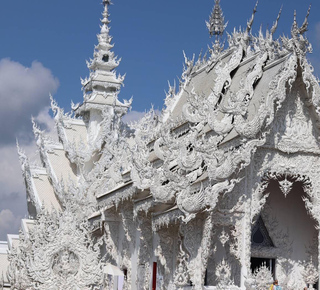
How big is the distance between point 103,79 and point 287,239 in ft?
48.1

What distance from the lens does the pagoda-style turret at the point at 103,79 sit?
30352 millimetres

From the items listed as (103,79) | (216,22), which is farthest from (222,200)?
(103,79)

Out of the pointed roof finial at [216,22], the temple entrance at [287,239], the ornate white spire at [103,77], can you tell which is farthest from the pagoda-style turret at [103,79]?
the temple entrance at [287,239]

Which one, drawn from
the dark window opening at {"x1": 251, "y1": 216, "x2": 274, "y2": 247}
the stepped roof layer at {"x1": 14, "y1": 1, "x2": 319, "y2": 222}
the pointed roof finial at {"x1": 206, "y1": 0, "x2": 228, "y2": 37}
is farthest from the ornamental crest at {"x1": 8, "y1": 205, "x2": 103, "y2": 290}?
the pointed roof finial at {"x1": 206, "y1": 0, "x2": 228, "y2": 37}

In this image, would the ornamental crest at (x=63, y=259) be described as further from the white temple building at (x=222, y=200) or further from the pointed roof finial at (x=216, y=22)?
the pointed roof finial at (x=216, y=22)

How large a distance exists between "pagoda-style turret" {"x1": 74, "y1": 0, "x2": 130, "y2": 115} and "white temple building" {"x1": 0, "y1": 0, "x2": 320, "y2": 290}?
880 cm

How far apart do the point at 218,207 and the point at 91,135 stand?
47.5ft

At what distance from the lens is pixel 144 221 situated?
63.4 ft

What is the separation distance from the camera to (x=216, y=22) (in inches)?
963

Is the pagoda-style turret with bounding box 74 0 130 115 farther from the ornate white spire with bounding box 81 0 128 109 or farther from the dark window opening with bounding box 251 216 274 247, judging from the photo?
the dark window opening with bounding box 251 216 274 247

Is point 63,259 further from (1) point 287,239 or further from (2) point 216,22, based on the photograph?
(2) point 216,22

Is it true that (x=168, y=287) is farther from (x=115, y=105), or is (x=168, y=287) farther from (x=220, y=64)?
(x=115, y=105)

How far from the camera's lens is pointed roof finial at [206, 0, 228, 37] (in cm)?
2420

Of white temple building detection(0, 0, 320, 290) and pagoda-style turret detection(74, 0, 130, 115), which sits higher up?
pagoda-style turret detection(74, 0, 130, 115)
